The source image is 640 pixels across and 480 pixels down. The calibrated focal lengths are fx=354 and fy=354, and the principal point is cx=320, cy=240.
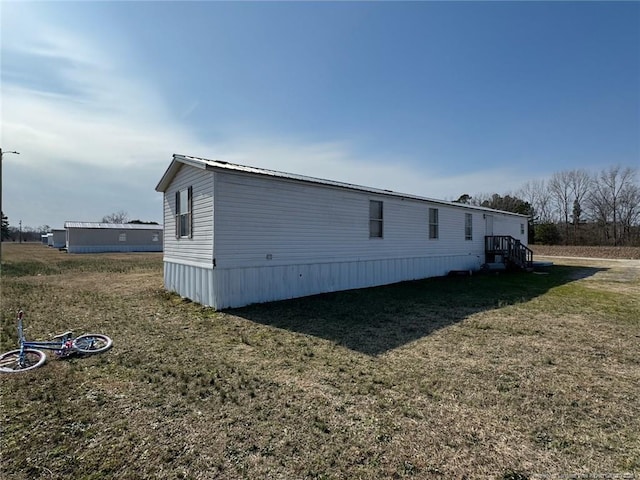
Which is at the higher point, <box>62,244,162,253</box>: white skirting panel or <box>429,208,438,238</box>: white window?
<box>429,208,438,238</box>: white window

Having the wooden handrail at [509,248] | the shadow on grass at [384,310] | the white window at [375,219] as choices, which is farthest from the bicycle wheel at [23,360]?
the wooden handrail at [509,248]

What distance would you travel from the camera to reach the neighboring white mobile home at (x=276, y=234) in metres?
8.15

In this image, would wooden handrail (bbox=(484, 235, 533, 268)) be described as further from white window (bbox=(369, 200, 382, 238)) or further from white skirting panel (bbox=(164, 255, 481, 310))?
white window (bbox=(369, 200, 382, 238))

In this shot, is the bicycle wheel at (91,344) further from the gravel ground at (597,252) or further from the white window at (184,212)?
the gravel ground at (597,252)

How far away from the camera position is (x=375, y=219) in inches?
466

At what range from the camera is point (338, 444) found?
2.87m

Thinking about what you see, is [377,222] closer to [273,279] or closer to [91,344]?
[273,279]

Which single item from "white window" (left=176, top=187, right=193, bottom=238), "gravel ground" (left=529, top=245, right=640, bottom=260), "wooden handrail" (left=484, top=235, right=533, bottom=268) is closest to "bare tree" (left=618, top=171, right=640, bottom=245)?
"gravel ground" (left=529, top=245, right=640, bottom=260)

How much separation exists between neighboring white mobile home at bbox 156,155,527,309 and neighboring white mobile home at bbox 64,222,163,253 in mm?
29637

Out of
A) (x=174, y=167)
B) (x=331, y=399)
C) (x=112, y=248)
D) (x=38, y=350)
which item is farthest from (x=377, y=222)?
(x=112, y=248)

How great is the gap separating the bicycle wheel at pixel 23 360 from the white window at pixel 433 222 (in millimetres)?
12821

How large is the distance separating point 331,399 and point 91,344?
393 centimetres

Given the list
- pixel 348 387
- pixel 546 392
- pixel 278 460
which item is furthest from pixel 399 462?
pixel 546 392

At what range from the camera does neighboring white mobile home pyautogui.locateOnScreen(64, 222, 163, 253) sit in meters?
34.5
